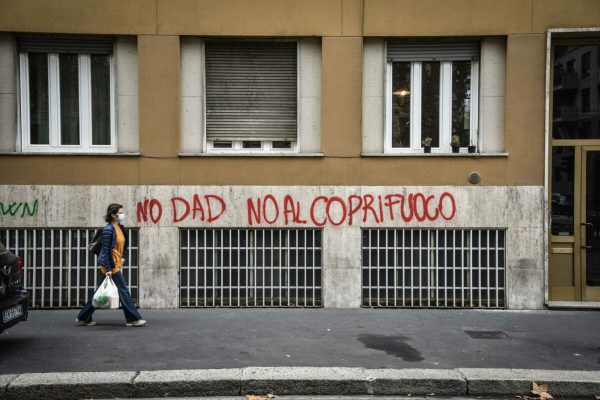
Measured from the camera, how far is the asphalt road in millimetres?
6664

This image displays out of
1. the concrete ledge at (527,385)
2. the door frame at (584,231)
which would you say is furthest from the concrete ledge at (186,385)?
the door frame at (584,231)

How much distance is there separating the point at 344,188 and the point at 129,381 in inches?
195

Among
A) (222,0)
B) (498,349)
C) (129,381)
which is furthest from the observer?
(222,0)

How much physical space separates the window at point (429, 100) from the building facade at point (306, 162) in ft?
0.48

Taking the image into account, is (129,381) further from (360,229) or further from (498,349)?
(360,229)

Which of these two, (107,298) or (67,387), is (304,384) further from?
(107,298)

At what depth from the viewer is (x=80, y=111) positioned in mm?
10156

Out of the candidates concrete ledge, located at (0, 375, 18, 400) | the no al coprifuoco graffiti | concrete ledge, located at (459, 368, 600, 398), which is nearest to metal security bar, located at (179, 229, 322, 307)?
the no al coprifuoco graffiti

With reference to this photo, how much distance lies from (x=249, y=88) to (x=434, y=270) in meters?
4.24

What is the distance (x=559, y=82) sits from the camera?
10016 millimetres

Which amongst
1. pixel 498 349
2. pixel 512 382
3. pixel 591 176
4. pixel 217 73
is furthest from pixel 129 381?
pixel 591 176

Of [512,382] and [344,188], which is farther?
[344,188]

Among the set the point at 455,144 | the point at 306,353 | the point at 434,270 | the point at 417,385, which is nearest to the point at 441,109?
the point at 455,144

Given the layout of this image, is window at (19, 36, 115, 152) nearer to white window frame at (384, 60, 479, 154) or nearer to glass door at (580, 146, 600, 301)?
white window frame at (384, 60, 479, 154)
